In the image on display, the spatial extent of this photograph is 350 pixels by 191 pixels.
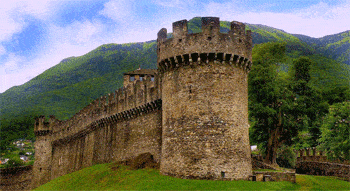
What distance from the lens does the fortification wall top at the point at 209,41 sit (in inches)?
766

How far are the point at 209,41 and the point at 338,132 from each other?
12.8 m

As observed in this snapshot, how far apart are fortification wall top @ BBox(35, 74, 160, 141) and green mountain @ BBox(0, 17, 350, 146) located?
159 ft

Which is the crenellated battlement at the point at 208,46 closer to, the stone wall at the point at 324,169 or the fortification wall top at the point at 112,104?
the fortification wall top at the point at 112,104

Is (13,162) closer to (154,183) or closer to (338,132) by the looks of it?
(154,183)

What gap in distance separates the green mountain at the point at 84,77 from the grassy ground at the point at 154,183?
5594 cm

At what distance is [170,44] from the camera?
20.8 meters

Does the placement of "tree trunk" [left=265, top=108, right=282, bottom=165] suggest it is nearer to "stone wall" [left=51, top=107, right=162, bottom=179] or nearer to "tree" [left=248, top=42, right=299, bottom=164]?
"tree" [left=248, top=42, right=299, bottom=164]

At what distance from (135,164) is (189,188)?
8.51 m

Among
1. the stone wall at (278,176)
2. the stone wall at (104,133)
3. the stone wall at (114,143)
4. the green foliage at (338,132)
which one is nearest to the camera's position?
the stone wall at (278,176)

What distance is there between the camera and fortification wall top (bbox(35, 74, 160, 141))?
87.0 feet

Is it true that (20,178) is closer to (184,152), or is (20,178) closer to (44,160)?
(44,160)

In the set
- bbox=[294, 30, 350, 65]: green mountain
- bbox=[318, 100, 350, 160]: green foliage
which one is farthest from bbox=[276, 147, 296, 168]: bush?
bbox=[294, 30, 350, 65]: green mountain

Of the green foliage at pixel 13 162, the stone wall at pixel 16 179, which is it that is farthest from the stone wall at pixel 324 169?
the green foliage at pixel 13 162

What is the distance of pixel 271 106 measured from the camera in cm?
3186
